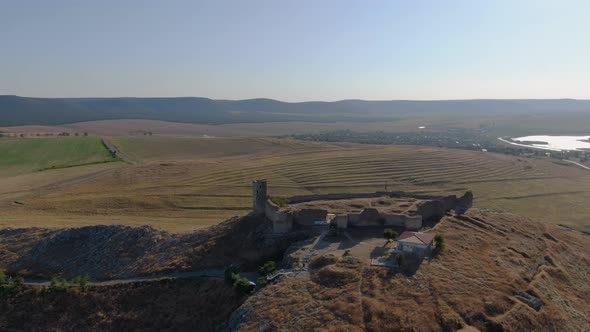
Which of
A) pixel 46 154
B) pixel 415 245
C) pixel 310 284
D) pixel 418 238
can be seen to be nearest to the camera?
pixel 310 284

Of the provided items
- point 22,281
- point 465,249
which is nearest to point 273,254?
point 465,249

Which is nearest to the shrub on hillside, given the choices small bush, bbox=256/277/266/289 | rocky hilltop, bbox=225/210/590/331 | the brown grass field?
rocky hilltop, bbox=225/210/590/331

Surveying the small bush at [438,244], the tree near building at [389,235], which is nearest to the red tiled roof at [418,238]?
the small bush at [438,244]

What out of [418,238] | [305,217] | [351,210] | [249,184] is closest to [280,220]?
[305,217]

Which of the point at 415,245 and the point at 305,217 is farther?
the point at 305,217

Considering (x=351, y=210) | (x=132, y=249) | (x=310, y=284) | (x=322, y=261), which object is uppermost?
(x=351, y=210)

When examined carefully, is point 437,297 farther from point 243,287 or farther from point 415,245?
point 243,287

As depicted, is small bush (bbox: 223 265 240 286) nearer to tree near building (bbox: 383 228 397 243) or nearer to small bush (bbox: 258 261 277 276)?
small bush (bbox: 258 261 277 276)
